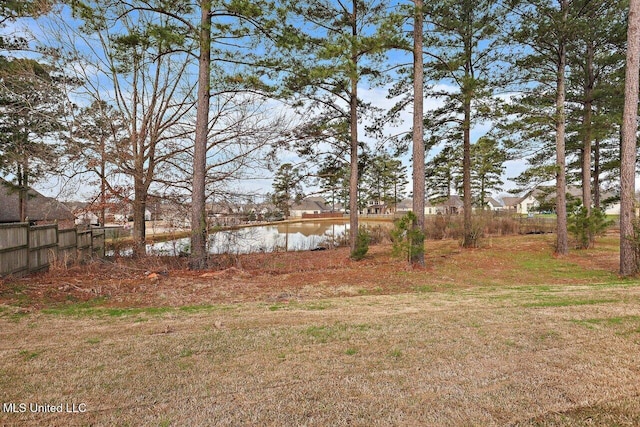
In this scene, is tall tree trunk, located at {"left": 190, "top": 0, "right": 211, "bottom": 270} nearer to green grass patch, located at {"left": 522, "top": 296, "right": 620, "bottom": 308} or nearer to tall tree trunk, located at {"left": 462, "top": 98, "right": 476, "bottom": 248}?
green grass patch, located at {"left": 522, "top": 296, "right": 620, "bottom": 308}

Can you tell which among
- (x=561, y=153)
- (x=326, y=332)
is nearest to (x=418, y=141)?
(x=561, y=153)

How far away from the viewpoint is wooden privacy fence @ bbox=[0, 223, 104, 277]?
690cm

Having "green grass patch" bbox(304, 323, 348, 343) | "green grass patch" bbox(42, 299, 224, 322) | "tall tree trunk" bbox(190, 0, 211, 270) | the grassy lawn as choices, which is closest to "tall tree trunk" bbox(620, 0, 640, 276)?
the grassy lawn

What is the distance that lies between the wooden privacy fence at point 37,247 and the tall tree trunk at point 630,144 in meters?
12.8

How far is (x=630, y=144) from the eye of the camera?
7594mm

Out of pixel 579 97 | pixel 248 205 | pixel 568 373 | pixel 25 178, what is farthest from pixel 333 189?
pixel 25 178

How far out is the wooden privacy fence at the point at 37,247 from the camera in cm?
690

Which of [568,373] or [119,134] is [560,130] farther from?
[119,134]

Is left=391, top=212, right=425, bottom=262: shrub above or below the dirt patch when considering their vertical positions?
above

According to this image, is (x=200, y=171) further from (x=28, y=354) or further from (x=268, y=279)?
(x=28, y=354)

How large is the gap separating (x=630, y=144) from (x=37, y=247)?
13.3 m

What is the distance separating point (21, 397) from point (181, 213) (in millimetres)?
9587

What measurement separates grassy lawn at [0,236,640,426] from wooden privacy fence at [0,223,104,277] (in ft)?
6.38

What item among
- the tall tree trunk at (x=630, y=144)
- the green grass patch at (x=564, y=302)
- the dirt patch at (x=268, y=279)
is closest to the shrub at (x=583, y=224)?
the dirt patch at (x=268, y=279)
